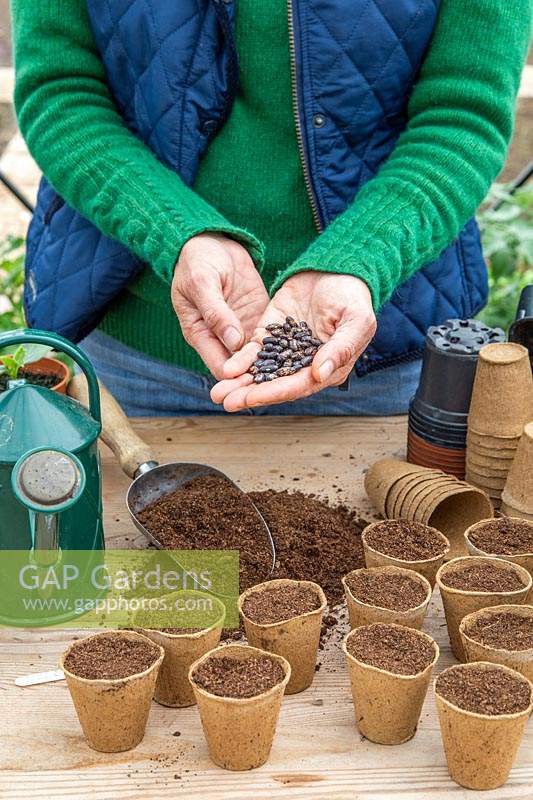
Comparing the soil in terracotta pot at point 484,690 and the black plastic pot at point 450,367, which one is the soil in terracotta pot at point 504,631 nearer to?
the soil in terracotta pot at point 484,690

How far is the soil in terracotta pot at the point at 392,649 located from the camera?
3.72 ft

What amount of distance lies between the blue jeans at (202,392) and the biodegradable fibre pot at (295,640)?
732 millimetres

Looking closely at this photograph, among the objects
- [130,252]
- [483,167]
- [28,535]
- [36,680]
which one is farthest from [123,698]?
[483,167]

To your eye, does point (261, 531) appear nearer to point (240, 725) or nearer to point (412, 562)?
point (412, 562)

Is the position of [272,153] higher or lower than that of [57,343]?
higher

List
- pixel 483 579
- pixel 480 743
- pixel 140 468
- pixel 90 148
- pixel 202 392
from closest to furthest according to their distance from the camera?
1. pixel 480 743
2. pixel 483 579
3. pixel 140 468
4. pixel 90 148
5. pixel 202 392

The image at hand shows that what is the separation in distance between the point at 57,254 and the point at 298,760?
106cm

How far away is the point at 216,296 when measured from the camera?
1.46 m

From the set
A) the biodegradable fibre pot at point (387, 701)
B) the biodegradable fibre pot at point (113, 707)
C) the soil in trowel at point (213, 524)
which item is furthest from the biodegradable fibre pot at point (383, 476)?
the biodegradable fibre pot at point (113, 707)

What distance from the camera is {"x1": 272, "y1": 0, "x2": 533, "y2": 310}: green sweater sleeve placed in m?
1.52

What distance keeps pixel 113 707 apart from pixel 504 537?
59 centimetres

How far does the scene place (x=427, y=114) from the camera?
162 centimetres

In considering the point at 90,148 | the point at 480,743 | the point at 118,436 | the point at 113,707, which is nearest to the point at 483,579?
the point at 480,743

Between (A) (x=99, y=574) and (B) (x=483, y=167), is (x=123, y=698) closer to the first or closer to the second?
(A) (x=99, y=574)
